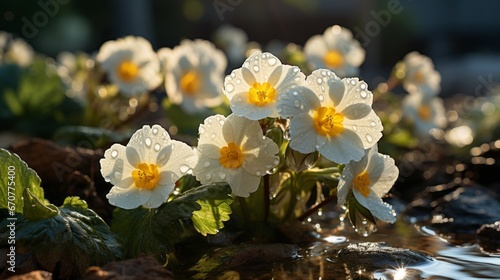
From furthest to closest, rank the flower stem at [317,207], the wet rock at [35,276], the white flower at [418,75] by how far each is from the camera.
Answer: the white flower at [418,75]
the flower stem at [317,207]
the wet rock at [35,276]

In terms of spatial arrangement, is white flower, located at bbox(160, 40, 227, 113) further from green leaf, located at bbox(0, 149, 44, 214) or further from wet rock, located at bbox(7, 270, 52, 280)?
wet rock, located at bbox(7, 270, 52, 280)

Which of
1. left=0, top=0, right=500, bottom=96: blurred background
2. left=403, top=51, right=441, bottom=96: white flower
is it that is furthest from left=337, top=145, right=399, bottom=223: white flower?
left=0, top=0, right=500, bottom=96: blurred background

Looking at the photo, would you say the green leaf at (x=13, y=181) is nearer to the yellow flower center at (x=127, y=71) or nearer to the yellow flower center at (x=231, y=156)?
the yellow flower center at (x=231, y=156)

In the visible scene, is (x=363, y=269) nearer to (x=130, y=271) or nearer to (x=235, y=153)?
(x=235, y=153)

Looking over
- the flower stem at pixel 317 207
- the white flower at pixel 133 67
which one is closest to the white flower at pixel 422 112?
the white flower at pixel 133 67

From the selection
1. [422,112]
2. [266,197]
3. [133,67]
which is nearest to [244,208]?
[266,197]
